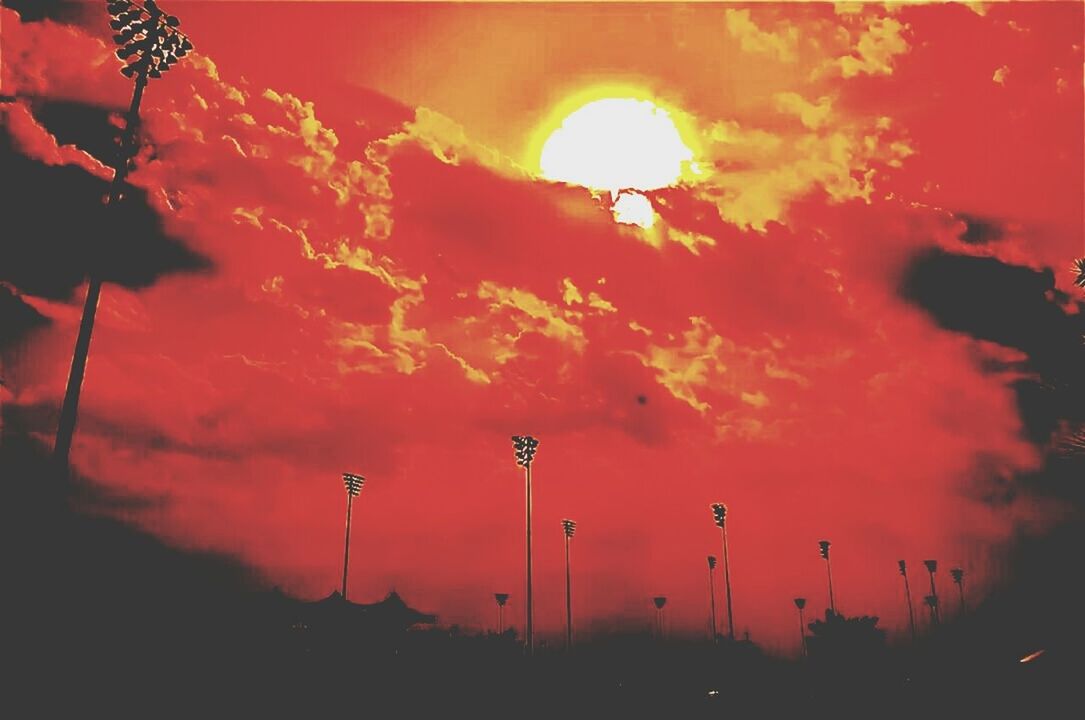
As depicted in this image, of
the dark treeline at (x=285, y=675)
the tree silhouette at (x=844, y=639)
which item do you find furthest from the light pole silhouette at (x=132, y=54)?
the tree silhouette at (x=844, y=639)

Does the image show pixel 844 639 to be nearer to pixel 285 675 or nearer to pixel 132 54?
pixel 285 675

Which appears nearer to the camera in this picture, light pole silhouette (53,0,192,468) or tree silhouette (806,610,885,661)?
light pole silhouette (53,0,192,468)

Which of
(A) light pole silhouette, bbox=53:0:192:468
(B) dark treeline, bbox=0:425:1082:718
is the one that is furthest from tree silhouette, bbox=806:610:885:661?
(A) light pole silhouette, bbox=53:0:192:468

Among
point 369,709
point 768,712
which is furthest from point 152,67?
point 768,712

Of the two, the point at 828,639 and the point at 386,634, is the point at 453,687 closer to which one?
the point at 386,634

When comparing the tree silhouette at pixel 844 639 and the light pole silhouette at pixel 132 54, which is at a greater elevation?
the light pole silhouette at pixel 132 54

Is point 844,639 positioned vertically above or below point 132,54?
below

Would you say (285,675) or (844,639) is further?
(844,639)

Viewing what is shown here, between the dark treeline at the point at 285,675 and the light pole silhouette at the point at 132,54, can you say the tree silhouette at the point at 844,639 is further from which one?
the light pole silhouette at the point at 132,54

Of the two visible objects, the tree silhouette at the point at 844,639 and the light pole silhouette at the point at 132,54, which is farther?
the tree silhouette at the point at 844,639

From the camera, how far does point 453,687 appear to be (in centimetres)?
→ 1845

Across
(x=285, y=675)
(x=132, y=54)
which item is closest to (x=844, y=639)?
(x=285, y=675)

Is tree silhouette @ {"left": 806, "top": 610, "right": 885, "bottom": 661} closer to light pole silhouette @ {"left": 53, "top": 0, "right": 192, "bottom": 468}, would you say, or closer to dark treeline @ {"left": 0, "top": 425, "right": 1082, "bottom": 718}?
dark treeline @ {"left": 0, "top": 425, "right": 1082, "bottom": 718}

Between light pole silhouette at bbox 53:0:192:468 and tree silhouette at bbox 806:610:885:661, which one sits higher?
light pole silhouette at bbox 53:0:192:468
